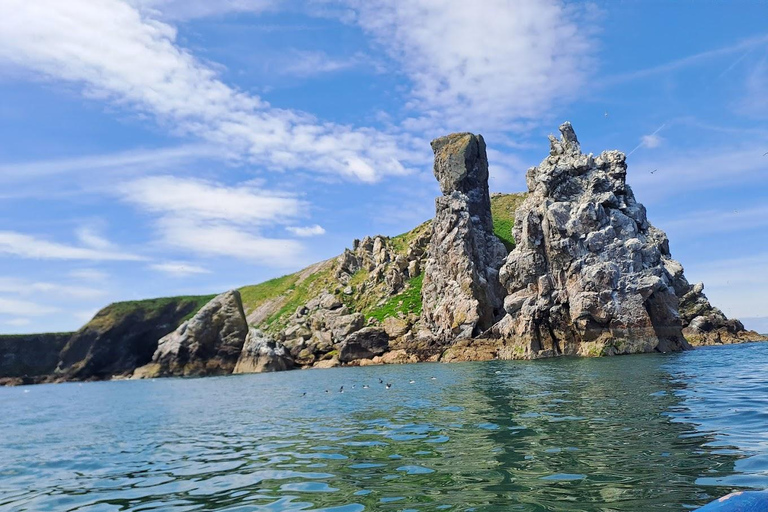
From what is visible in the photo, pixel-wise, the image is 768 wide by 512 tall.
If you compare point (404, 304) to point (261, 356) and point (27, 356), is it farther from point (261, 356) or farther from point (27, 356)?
point (27, 356)

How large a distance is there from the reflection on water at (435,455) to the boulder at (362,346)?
64.1 meters

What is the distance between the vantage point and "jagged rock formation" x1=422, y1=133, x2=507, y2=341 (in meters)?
91.1

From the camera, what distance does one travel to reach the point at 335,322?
108m

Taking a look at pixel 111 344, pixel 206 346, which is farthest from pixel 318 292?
pixel 111 344

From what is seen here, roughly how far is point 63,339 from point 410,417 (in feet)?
567

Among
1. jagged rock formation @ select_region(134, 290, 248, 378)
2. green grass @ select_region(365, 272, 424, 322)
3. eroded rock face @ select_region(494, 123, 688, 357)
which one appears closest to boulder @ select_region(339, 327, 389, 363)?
green grass @ select_region(365, 272, 424, 322)

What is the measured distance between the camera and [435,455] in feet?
51.2

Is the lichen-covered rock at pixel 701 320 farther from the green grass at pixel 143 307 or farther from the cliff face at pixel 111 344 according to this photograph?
the green grass at pixel 143 307

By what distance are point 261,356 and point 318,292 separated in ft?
179

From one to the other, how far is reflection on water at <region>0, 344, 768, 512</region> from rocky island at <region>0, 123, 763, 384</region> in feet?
129

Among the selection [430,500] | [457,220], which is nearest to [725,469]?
[430,500]

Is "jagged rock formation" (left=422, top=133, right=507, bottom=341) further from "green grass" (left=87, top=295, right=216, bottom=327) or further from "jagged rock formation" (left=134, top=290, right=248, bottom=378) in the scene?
"green grass" (left=87, top=295, right=216, bottom=327)

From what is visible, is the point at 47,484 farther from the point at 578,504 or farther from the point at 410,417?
the point at 578,504

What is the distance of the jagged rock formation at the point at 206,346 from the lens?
115 metres
